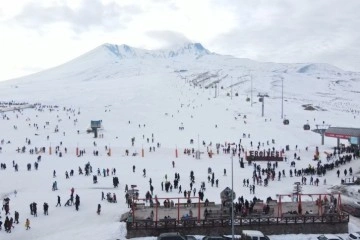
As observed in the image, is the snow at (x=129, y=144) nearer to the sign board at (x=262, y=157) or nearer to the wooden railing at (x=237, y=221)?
the wooden railing at (x=237, y=221)

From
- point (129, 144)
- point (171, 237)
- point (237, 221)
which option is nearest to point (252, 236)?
point (237, 221)

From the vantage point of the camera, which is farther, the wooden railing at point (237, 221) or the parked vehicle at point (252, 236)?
the wooden railing at point (237, 221)

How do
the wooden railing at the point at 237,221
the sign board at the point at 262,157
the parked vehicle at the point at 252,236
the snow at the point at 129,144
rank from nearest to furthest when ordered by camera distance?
the parked vehicle at the point at 252,236
the wooden railing at the point at 237,221
the snow at the point at 129,144
the sign board at the point at 262,157

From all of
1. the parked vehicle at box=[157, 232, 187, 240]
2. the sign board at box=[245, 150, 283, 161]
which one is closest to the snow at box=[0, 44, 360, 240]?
the sign board at box=[245, 150, 283, 161]

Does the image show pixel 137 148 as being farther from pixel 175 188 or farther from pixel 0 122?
pixel 0 122

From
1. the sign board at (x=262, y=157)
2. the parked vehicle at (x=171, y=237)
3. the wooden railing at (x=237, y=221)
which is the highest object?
the sign board at (x=262, y=157)

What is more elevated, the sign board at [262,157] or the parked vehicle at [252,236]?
the sign board at [262,157]

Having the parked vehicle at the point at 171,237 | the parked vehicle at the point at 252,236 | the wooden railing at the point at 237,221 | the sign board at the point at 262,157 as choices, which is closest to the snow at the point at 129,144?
the wooden railing at the point at 237,221

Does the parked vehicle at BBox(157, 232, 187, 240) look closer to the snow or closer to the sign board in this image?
the snow
